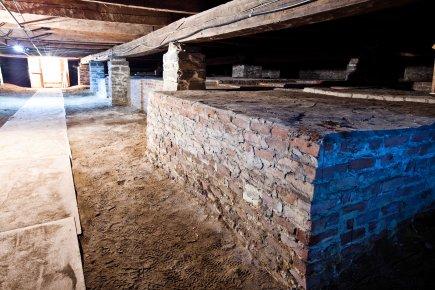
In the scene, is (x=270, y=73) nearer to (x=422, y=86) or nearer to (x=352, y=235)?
(x=422, y=86)

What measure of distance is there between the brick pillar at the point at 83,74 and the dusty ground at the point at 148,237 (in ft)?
50.5

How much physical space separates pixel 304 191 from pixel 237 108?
3.31 feet

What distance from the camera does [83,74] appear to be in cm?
1755

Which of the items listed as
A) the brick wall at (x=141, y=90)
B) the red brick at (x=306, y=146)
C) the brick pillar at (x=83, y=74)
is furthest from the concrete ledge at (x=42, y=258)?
the brick pillar at (x=83, y=74)

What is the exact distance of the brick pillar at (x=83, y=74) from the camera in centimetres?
1731

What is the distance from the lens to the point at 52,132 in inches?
218

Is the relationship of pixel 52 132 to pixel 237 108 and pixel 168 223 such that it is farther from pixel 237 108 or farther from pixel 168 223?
pixel 237 108

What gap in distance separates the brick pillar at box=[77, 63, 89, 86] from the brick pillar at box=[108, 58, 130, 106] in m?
9.99

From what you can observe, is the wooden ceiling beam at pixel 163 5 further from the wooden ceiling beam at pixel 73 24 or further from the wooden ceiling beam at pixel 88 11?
the wooden ceiling beam at pixel 73 24

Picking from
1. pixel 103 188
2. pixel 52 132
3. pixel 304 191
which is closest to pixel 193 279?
pixel 304 191

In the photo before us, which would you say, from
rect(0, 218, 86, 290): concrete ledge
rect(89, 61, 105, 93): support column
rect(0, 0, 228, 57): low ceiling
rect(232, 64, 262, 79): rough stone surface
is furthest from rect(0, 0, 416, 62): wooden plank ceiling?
rect(89, 61, 105, 93): support column

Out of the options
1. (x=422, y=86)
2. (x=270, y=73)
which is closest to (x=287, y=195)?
(x=422, y=86)

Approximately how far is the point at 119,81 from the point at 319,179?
8.56 m

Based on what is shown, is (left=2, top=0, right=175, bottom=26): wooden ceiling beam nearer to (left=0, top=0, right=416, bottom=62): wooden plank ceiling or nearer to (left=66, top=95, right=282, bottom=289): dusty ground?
(left=0, top=0, right=416, bottom=62): wooden plank ceiling
